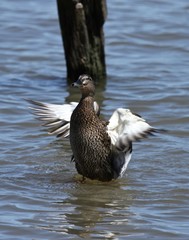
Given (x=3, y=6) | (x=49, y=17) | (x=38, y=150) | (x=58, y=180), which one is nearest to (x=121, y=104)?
(x=38, y=150)

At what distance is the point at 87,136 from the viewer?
884 centimetres

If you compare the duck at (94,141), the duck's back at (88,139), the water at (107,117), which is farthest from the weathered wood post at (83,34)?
the duck's back at (88,139)

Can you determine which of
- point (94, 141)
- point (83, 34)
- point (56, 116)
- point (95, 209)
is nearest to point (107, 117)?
point (83, 34)

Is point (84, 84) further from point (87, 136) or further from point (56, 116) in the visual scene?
point (56, 116)

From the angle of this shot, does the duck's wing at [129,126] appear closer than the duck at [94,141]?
Yes

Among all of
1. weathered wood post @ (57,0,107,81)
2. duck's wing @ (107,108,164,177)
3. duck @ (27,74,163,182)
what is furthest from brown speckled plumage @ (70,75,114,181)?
weathered wood post @ (57,0,107,81)

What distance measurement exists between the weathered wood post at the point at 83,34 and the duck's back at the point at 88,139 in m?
3.19

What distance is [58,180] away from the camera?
359 inches

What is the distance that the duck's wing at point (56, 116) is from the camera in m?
9.41

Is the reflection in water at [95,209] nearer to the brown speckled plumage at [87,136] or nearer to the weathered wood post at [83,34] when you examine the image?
the brown speckled plumage at [87,136]

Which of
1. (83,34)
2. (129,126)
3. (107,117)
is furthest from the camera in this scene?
(83,34)

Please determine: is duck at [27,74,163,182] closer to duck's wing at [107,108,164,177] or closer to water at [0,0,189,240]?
duck's wing at [107,108,164,177]

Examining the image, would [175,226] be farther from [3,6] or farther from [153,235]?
[3,6]

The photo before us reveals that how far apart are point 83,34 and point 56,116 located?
2872 mm
